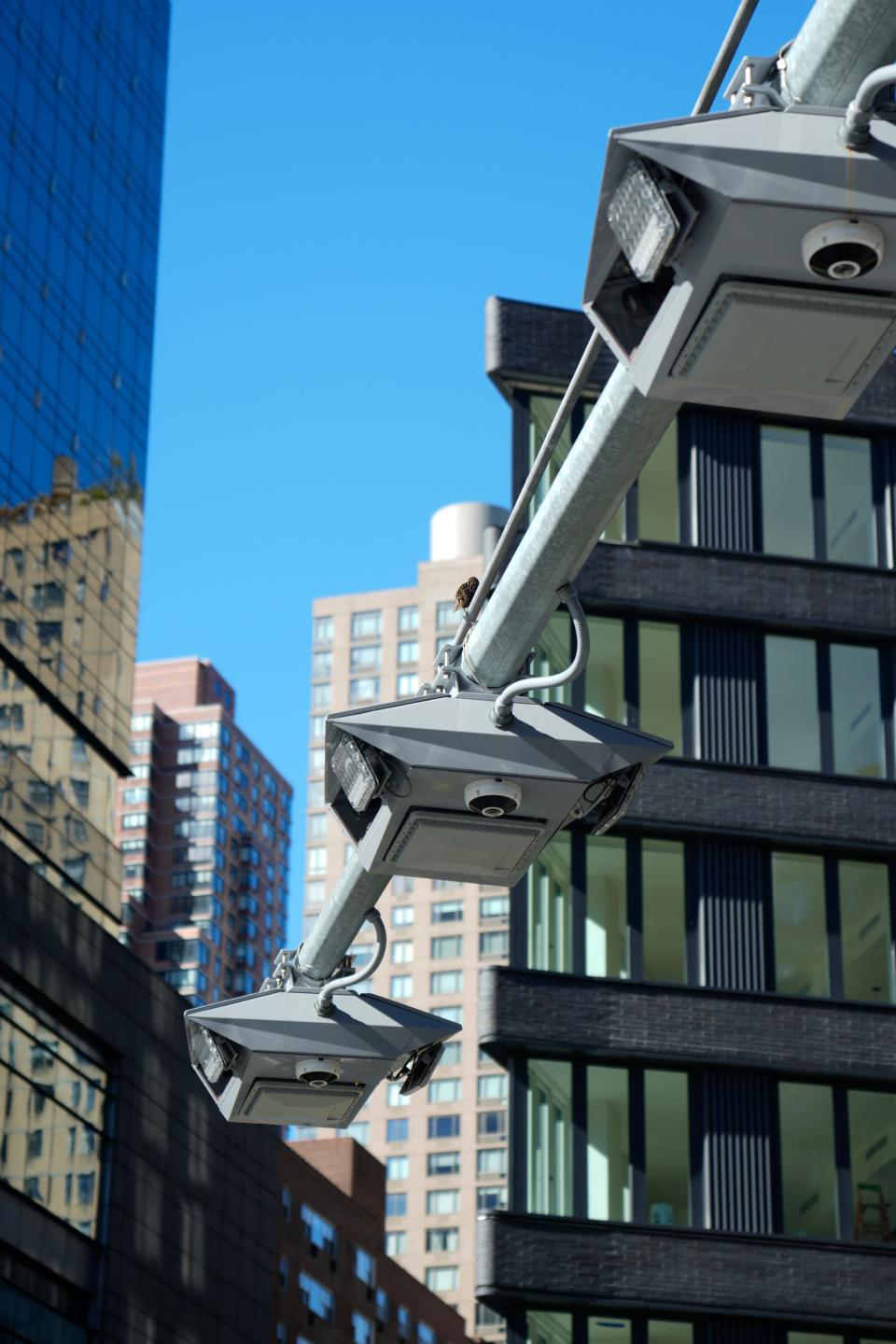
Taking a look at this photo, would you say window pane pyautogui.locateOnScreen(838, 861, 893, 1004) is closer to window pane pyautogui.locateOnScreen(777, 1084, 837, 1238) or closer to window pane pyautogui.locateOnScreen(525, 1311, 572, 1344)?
window pane pyautogui.locateOnScreen(777, 1084, 837, 1238)

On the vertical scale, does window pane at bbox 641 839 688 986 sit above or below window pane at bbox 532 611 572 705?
→ below

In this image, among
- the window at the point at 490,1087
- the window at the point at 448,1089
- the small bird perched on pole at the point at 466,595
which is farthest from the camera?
the window at the point at 448,1089

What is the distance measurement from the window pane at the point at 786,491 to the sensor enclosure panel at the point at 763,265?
31194 mm

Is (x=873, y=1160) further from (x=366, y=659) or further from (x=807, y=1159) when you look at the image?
(x=366, y=659)

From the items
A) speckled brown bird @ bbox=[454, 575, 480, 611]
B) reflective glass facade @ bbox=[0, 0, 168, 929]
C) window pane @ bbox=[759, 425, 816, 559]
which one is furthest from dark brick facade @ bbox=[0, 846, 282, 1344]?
speckled brown bird @ bbox=[454, 575, 480, 611]

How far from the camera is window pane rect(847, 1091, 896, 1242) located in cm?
3203

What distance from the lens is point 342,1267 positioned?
296 ft

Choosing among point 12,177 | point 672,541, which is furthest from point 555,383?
point 12,177

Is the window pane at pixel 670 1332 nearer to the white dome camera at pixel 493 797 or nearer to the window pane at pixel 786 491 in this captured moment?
the window pane at pixel 786 491

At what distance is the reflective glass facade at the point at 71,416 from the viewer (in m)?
65.3

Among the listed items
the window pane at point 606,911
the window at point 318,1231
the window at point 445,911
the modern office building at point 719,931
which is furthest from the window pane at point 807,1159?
the window at point 445,911

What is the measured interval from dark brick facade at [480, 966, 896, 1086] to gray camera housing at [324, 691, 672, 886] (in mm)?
24423

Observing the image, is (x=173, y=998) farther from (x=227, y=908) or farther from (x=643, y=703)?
(x=227, y=908)

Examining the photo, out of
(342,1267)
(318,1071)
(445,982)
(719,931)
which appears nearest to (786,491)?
(719,931)
